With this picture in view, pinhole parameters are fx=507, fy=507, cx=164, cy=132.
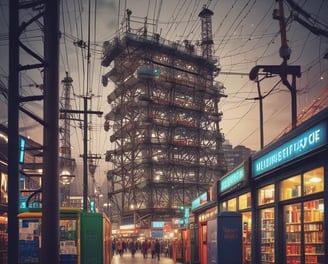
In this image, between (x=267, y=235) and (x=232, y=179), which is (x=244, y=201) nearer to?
(x=232, y=179)

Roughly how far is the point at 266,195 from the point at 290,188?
10.3ft

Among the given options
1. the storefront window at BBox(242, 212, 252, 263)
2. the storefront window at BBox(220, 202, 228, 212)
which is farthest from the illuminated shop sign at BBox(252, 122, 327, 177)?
the storefront window at BBox(220, 202, 228, 212)

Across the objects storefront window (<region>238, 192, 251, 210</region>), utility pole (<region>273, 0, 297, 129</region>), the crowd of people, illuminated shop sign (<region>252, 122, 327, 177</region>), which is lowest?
the crowd of people

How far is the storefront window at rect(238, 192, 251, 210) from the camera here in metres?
23.0

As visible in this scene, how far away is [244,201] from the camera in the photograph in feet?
78.7

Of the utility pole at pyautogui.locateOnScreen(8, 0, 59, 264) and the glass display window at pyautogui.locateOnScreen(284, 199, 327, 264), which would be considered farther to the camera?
the glass display window at pyautogui.locateOnScreen(284, 199, 327, 264)

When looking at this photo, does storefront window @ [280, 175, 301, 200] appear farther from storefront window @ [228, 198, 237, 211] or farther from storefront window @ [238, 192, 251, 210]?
storefront window @ [228, 198, 237, 211]

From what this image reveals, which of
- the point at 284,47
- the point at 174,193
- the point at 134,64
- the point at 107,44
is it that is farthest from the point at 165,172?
the point at 284,47

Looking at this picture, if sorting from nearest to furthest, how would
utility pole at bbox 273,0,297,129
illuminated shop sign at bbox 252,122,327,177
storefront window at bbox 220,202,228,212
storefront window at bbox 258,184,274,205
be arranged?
illuminated shop sign at bbox 252,122,327,177 → storefront window at bbox 258,184,274,205 → utility pole at bbox 273,0,297,129 → storefront window at bbox 220,202,228,212

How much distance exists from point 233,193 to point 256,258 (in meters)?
5.90

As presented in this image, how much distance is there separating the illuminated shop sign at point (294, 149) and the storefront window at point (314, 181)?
25.7 inches

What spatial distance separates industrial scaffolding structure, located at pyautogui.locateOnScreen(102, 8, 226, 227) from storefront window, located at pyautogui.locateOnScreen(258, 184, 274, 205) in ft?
245

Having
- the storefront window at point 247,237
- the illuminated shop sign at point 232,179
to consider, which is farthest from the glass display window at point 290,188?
the storefront window at point 247,237

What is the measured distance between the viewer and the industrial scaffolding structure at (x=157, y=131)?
9800 centimetres
